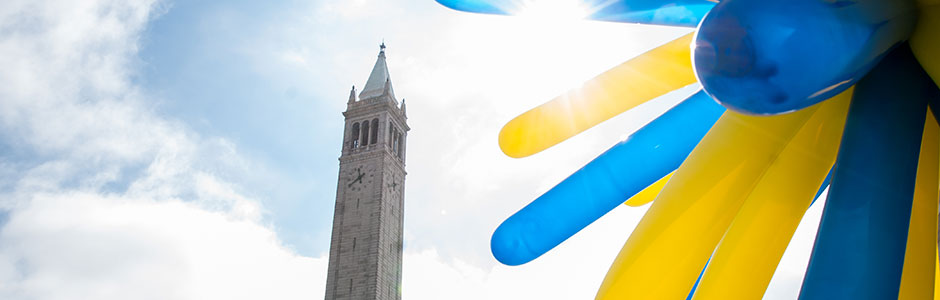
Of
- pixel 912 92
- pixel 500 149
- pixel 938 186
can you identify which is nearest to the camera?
pixel 912 92

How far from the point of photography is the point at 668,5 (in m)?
1.76

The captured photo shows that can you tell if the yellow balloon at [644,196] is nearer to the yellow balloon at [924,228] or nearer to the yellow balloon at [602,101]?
the yellow balloon at [602,101]

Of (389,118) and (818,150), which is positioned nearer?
(818,150)

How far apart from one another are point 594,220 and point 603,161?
0.16 meters

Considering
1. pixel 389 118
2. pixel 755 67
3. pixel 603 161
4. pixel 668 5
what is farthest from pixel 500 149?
pixel 389 118

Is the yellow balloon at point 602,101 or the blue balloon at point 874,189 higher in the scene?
the yellow balloon at point 602,101

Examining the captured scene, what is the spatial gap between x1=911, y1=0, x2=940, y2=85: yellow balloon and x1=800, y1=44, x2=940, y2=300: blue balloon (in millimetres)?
57

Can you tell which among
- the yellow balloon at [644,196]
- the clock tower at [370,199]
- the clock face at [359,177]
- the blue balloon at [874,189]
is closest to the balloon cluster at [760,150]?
the blue balloon at [874,189]

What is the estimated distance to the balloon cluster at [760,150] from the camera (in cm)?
112

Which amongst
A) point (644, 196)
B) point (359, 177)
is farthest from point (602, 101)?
point (359, 177)

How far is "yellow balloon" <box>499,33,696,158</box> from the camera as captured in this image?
6.28 ft

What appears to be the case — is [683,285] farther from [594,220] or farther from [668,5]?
[668,5]

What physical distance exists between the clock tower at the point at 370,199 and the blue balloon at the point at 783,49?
1038 inches

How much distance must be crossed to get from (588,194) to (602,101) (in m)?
0.32
